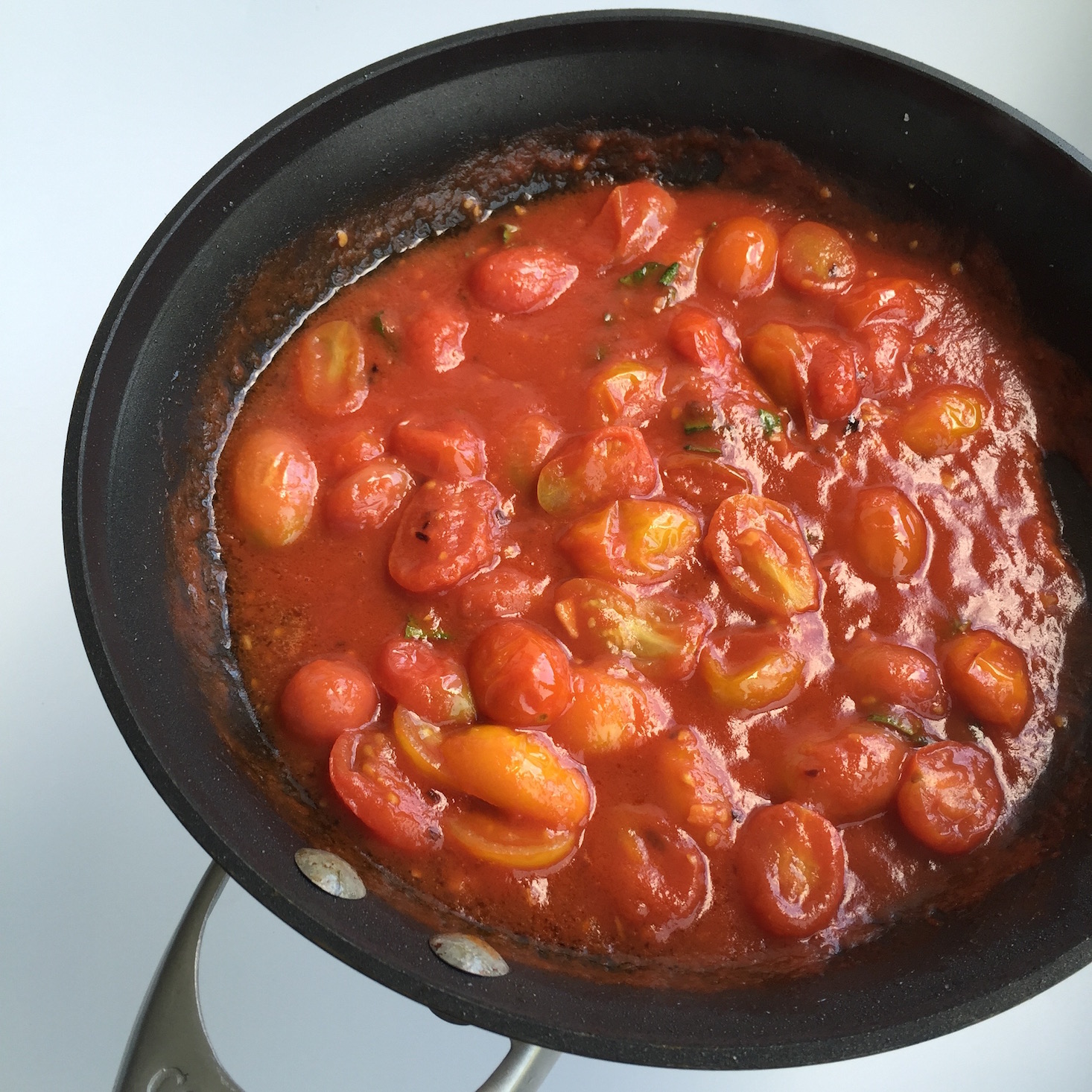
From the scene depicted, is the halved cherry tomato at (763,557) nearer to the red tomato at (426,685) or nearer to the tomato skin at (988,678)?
the tomato skin at (988,678)

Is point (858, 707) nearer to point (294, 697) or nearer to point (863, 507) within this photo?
point (863, 507)

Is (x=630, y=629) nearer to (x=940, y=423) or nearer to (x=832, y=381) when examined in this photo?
(x=832, y=381)

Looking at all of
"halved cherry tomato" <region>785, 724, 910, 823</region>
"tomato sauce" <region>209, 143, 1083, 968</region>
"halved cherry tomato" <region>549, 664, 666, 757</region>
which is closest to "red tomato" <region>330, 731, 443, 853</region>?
"tomato sauce" <region>209, 143, 1083, 968</region>

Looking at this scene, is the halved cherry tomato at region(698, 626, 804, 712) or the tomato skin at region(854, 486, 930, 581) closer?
the halved cherry tomato at region(698, 626, 804, 712)

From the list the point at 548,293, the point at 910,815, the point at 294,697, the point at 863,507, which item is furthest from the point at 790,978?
the point at 548,293

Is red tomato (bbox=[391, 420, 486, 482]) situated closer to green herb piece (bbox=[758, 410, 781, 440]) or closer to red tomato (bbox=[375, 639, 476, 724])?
red tomato (bbox=[375, 639, 476, 724])

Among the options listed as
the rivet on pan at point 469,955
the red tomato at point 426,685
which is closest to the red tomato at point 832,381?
the red tomato at point 426,685

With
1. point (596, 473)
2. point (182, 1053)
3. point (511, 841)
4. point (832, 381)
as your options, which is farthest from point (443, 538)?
point (182, 1053)
